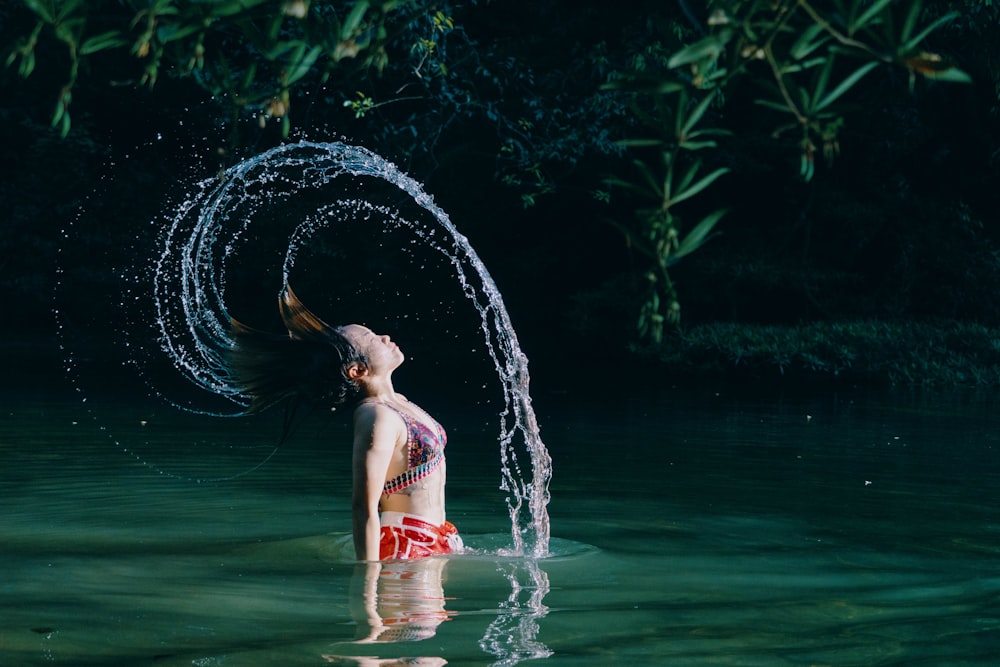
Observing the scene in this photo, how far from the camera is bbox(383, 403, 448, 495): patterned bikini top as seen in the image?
754 cm

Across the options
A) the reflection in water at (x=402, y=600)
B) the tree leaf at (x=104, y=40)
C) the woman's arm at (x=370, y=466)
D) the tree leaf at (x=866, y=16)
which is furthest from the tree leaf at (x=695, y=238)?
the woman's arm at (x=370, y=466)

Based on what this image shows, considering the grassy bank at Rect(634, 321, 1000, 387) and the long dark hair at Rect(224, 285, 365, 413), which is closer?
the long dark hair at Rect(224, 285, 365, 413)

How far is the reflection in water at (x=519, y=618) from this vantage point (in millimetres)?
6023

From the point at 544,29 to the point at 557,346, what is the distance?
5934 millimetres

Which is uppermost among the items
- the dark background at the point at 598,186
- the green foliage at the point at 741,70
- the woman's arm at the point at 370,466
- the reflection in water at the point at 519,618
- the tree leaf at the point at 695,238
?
the dark background at the point at 598,186

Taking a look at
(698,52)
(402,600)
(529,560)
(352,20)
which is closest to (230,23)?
(352,20)

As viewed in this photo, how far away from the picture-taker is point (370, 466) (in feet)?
23.5

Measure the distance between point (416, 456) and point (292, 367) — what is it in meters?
0.79

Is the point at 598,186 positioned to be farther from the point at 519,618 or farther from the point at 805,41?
the point at 805,41

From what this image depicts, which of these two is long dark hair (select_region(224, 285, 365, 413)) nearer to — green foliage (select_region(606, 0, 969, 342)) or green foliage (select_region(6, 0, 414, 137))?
green foliage (select_region(6, 0, 414, 137))

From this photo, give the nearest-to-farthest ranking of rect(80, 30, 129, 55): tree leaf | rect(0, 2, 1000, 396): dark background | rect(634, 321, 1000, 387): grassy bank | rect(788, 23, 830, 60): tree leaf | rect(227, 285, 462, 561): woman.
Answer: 1. rect(788, 23, 830, 60): tree leaf
2. rect(80, 30, 129, 55): tree leaf
3. rect(227, 285, 462, 561): woman
4. rect(634, 321, 1000, 387): grassy bank
5. rect(0, 2, 1000, 396): dark background

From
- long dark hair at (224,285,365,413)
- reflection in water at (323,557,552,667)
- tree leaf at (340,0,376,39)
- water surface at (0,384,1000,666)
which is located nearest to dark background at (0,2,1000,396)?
water surface at (0,384,1000,666)

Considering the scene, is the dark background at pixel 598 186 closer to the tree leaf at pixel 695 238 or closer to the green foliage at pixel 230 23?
Answer: the green foliage at pixel 230 23

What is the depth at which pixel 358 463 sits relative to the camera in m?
7.20
